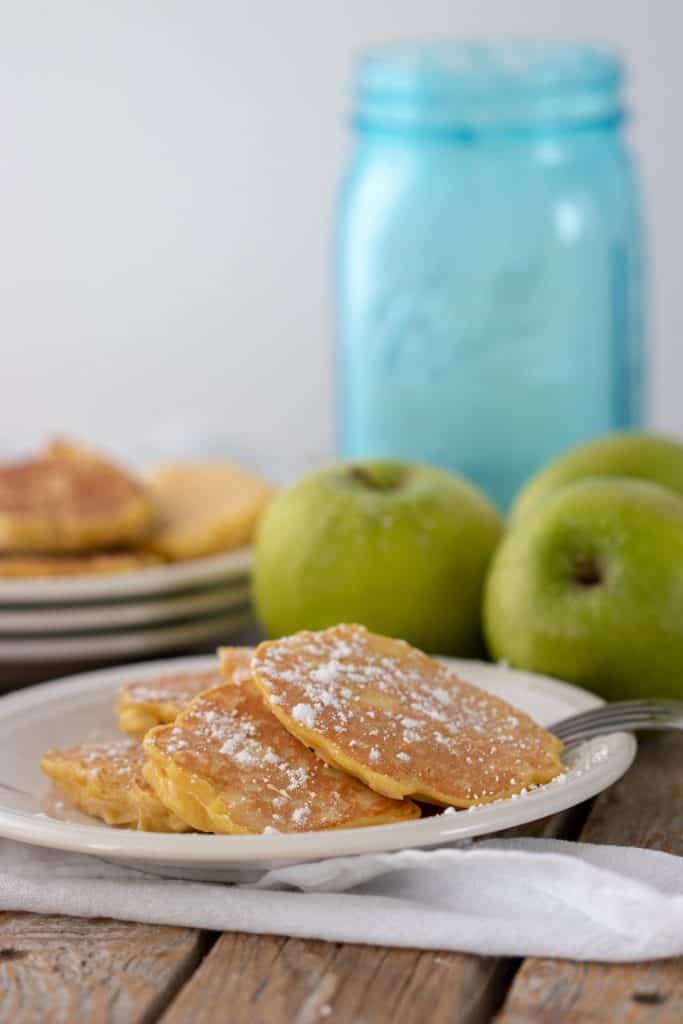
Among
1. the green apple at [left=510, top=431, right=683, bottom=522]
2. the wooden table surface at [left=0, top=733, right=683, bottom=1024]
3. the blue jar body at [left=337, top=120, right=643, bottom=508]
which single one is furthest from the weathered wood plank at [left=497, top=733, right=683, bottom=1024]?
the blue jar body at [left=337, top=120, right=643, bottom=508]

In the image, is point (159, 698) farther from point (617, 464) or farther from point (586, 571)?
point (617, 464)

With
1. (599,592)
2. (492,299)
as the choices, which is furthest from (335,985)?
(492,299)

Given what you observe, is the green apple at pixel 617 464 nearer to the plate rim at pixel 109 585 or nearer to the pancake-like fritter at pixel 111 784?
the plate rim at pixel 109 585

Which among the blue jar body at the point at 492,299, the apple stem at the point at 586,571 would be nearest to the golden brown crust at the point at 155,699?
the apple stem at the point at 586,571

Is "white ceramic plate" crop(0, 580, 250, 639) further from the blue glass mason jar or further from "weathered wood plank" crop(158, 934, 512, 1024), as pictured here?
"weathered wood plank" crop(158, 934, 512, 1024)

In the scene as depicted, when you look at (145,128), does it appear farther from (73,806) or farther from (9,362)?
(73,806)

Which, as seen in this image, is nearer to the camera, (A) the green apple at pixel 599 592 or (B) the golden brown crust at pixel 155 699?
(B) the golden brown crust at pixel 155 699

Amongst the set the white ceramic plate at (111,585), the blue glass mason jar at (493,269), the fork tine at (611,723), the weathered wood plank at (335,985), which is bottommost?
the white ceramic plate at (111,585)

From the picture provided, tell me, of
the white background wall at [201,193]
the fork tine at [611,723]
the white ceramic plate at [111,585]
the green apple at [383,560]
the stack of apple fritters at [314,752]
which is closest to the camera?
the stack of apple fritters at [314,752]
